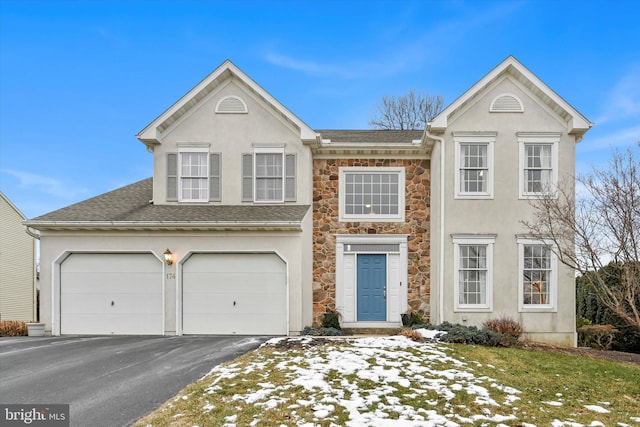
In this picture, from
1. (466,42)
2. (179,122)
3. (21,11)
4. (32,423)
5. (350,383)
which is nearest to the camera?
(32,423)

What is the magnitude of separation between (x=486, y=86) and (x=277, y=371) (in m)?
9.64

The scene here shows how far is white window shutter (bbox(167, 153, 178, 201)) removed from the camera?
12.2 metres

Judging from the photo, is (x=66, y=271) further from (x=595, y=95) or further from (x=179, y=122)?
(x=595, y=95)

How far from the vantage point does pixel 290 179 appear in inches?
480

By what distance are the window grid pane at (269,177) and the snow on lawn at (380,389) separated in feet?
17.8

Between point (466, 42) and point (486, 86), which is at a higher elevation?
point (466, 42)

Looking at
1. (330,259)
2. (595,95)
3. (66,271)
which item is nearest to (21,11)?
(66,271)

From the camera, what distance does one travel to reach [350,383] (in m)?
5.94

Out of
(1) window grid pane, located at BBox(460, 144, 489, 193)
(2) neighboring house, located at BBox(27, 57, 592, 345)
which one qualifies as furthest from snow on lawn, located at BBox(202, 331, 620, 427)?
(1) window grid pane, located at BBox(460, 144, 489, 193)

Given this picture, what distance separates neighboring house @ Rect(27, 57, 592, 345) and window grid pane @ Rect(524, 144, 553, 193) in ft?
0.11

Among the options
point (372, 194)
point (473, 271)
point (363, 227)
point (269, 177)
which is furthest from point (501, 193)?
point (269, 177)

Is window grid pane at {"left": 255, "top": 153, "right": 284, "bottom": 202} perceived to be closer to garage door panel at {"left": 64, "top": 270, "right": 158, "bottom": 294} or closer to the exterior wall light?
the exterior wall light

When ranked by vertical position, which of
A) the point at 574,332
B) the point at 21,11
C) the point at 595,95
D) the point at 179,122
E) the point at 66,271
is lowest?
the point at 574,332

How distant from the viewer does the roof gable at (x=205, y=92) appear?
39.1 ft
